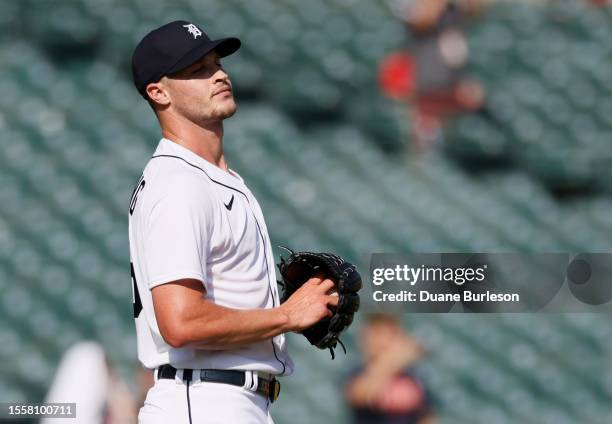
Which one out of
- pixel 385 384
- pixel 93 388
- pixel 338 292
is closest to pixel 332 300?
pixel 338 292

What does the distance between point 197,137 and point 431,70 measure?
4136mm

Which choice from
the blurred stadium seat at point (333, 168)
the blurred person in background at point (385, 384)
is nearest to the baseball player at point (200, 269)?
the blurred person in background at point (385, 384)

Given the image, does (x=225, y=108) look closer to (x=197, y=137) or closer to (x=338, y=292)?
(x=197, y=137)

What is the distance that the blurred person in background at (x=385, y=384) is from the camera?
16.8 ft

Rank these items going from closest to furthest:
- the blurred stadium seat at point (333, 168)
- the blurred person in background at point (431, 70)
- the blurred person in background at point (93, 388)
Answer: the blurred person in background at point (93, 388), the blurred stadium seat at point (333, 168), the blurred person in background at point (431, 70)

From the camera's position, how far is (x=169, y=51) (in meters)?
2.13

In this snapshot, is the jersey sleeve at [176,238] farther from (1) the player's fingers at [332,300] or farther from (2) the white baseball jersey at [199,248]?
(1) the player's fingers at [332,300]

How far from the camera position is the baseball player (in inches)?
75.7

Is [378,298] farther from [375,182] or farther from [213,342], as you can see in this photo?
[213,342]

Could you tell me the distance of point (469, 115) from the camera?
6.29 meters

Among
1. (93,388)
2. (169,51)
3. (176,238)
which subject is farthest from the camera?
(93,388)

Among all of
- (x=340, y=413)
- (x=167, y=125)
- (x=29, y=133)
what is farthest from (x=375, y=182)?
(x=167, y=125)

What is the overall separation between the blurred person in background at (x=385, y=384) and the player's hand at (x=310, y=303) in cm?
309

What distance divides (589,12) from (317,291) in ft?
Answer: 16.4
